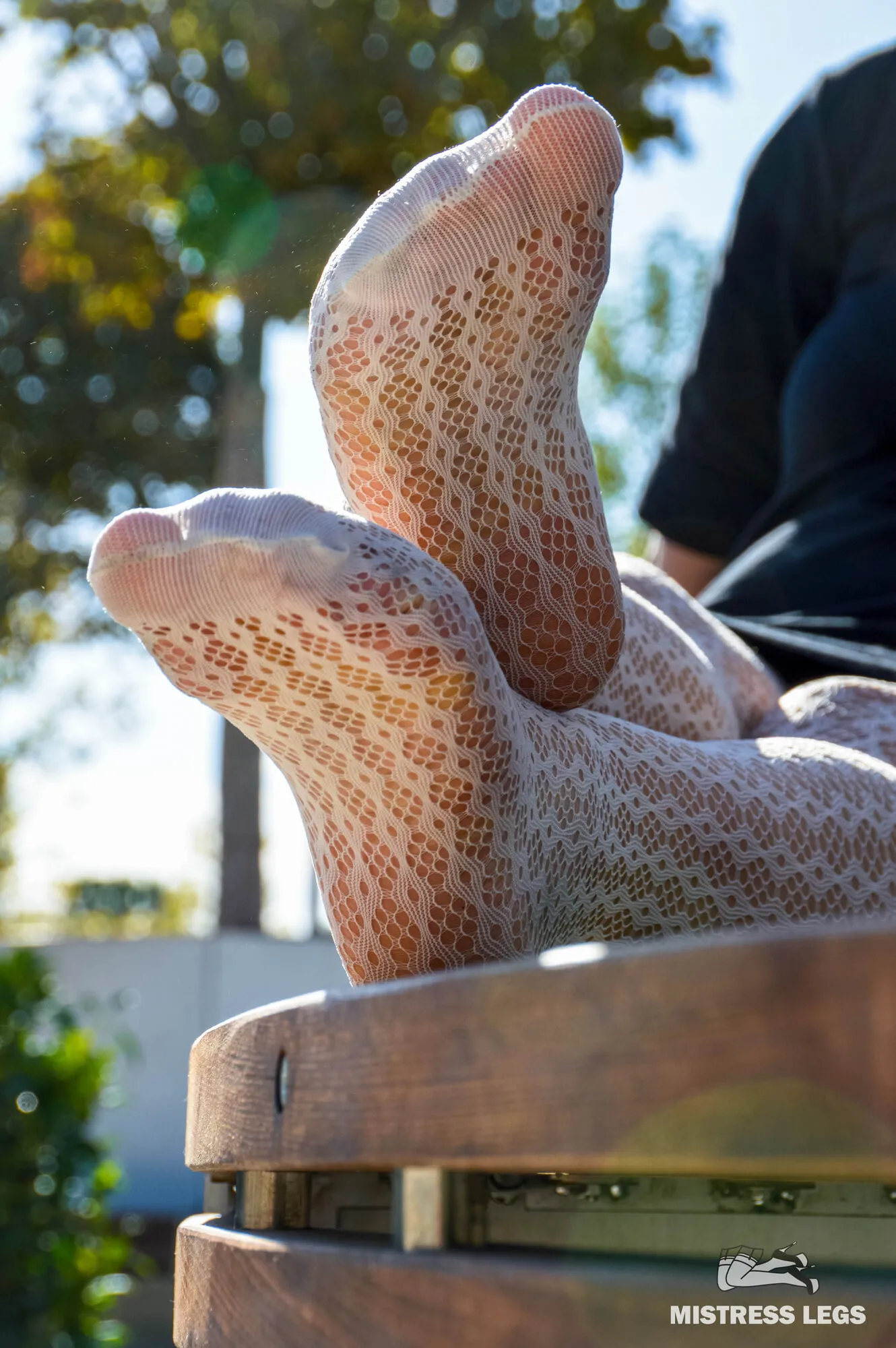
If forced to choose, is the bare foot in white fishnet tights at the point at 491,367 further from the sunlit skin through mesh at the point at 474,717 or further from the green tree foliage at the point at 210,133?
the green tree foliage at the point at 210,133

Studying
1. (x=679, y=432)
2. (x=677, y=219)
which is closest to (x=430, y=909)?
(x=679, y=432)

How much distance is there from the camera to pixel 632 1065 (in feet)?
0.83

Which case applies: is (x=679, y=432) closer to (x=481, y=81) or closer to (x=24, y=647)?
(x=481, y=81)

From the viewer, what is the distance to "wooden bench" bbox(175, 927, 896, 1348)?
0.77ft

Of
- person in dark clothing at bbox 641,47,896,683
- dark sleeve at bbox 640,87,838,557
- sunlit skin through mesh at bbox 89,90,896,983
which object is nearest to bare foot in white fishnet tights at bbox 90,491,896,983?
sunlit skin through mesh at bbox 89,90,896,983

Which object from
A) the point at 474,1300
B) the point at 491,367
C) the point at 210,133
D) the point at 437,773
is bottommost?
the point at 474,1300

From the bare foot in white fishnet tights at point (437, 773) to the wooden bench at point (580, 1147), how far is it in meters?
0.07

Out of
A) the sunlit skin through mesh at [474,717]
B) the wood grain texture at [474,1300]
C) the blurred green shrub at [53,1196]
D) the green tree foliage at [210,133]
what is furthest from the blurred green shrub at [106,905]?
the wood grain texture at [474,1300]

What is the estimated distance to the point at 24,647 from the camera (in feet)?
21.0

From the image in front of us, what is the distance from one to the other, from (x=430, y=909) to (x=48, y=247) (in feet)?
15.0

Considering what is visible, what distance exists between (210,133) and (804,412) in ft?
16.1

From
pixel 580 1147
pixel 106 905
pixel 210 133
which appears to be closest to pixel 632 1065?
pixel 580 1147
